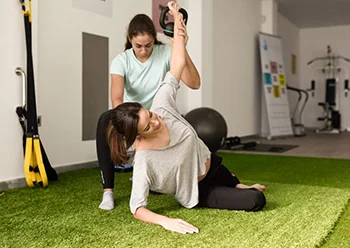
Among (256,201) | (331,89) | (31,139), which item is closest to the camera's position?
(256,201)

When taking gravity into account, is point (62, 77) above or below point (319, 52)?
below

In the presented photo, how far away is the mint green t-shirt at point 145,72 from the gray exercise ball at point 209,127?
117cm

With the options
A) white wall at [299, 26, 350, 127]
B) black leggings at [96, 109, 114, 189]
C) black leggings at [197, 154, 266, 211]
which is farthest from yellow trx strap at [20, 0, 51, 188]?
white wall at [299, 26, 350, 127]

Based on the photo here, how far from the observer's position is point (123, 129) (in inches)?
64.4

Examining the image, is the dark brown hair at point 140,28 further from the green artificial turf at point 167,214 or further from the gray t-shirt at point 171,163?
the green artificial turf at point 167,214

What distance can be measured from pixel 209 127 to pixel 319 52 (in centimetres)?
729

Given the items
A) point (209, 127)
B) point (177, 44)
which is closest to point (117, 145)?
point (177, 44)

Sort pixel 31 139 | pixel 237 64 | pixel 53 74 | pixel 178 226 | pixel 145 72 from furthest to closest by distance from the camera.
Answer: pixel 237 64, pixel 53 74, pixel 31 139, pixel 145 72, pixel 178 226

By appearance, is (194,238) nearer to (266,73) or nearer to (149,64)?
(149,64)

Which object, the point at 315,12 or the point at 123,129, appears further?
the point at 315,12

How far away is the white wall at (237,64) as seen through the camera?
226 inches

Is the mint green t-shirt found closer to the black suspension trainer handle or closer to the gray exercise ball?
the black suspension trainer handle

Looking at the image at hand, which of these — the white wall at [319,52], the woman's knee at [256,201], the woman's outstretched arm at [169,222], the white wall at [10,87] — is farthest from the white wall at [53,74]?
the white wall at [319,52]

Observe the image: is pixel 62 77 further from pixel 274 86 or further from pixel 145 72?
pixel 274 86
